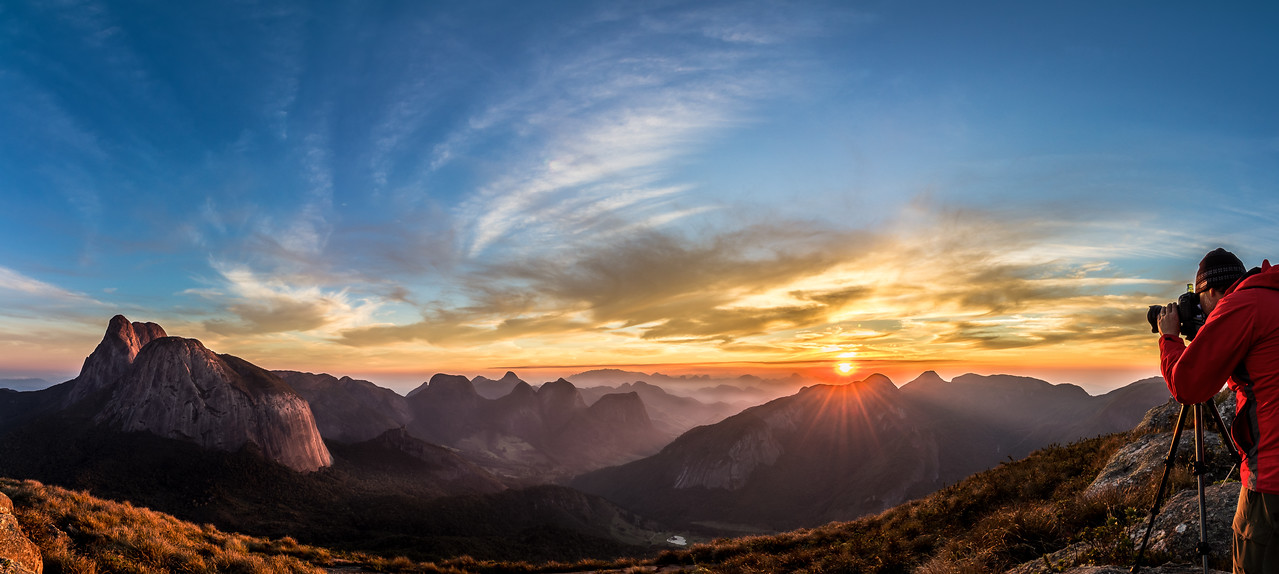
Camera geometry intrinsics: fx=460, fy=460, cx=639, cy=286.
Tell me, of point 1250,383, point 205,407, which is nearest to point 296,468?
point 205,407

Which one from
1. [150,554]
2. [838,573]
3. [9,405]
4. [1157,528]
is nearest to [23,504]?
[150,554]

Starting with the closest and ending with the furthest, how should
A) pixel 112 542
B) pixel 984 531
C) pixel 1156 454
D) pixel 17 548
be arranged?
1. pixel 17 548
2. pixel 984 531
3. pixel 1156 454
4. pixel 112 542

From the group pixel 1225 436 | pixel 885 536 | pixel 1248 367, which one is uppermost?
pixel 1248 367

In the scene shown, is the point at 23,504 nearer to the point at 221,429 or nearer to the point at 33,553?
the point at 33,553

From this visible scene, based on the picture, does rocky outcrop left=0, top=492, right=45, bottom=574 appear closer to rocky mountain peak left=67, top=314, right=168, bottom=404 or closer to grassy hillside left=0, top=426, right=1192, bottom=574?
grassy hillside left=0, top=426, right=1192, bottom=574

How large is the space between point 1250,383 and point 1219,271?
1.29 metres

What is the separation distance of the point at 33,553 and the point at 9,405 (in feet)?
813

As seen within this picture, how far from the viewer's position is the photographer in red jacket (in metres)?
4.38

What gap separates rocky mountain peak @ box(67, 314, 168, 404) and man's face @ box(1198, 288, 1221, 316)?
21656 centimetres

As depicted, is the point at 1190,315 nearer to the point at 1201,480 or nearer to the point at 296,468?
the point at 1201,480

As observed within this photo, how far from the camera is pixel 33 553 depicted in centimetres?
1018

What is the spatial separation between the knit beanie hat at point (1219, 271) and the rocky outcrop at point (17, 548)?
62.8 ft

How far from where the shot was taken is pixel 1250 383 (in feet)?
15.4

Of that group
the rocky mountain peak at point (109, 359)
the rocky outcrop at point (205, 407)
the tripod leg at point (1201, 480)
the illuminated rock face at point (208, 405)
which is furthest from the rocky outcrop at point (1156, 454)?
the rocky mountain peak at point (109, 359)
